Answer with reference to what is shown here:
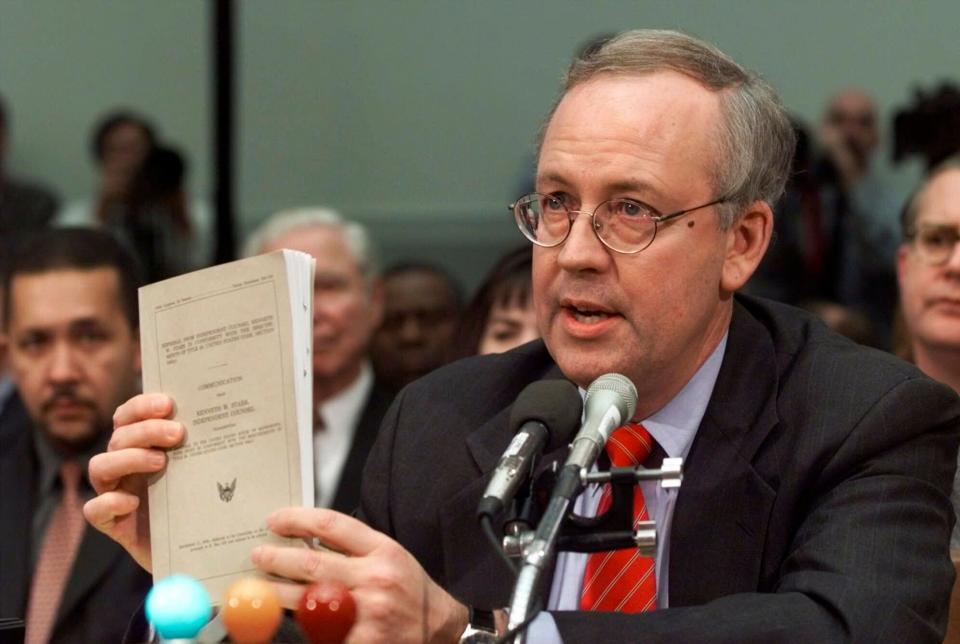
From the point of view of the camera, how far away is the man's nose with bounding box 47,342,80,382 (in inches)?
165

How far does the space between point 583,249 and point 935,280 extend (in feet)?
5.59

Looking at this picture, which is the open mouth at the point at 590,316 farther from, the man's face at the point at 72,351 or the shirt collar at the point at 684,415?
the man's face at the point at 72,351

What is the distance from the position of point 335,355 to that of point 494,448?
268 centimetres

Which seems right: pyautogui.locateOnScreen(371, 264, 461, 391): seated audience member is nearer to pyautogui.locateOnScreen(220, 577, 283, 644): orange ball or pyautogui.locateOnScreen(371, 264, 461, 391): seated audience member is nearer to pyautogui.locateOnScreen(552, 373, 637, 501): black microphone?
pyautogui.locateOnScreen(552, 373, 637, 501): black microphone

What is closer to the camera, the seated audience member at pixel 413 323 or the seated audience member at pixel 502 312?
the seated audience member at pixel 502 312

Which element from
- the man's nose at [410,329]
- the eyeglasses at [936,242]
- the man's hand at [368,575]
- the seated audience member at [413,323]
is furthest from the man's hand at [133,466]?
the man's nose at [410,329]

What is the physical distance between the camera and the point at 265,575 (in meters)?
2.16

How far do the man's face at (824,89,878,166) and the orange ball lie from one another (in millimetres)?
6039

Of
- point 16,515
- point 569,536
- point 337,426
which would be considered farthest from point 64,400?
point 569,536

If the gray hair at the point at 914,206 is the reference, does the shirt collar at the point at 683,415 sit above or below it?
below

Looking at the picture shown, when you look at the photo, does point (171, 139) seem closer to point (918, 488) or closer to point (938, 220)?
point (938, 220)

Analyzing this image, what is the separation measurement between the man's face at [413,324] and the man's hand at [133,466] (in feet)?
11.2

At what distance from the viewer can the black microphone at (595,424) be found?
1.97 metres

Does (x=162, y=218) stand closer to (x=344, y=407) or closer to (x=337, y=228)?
(x=337, y=228)
